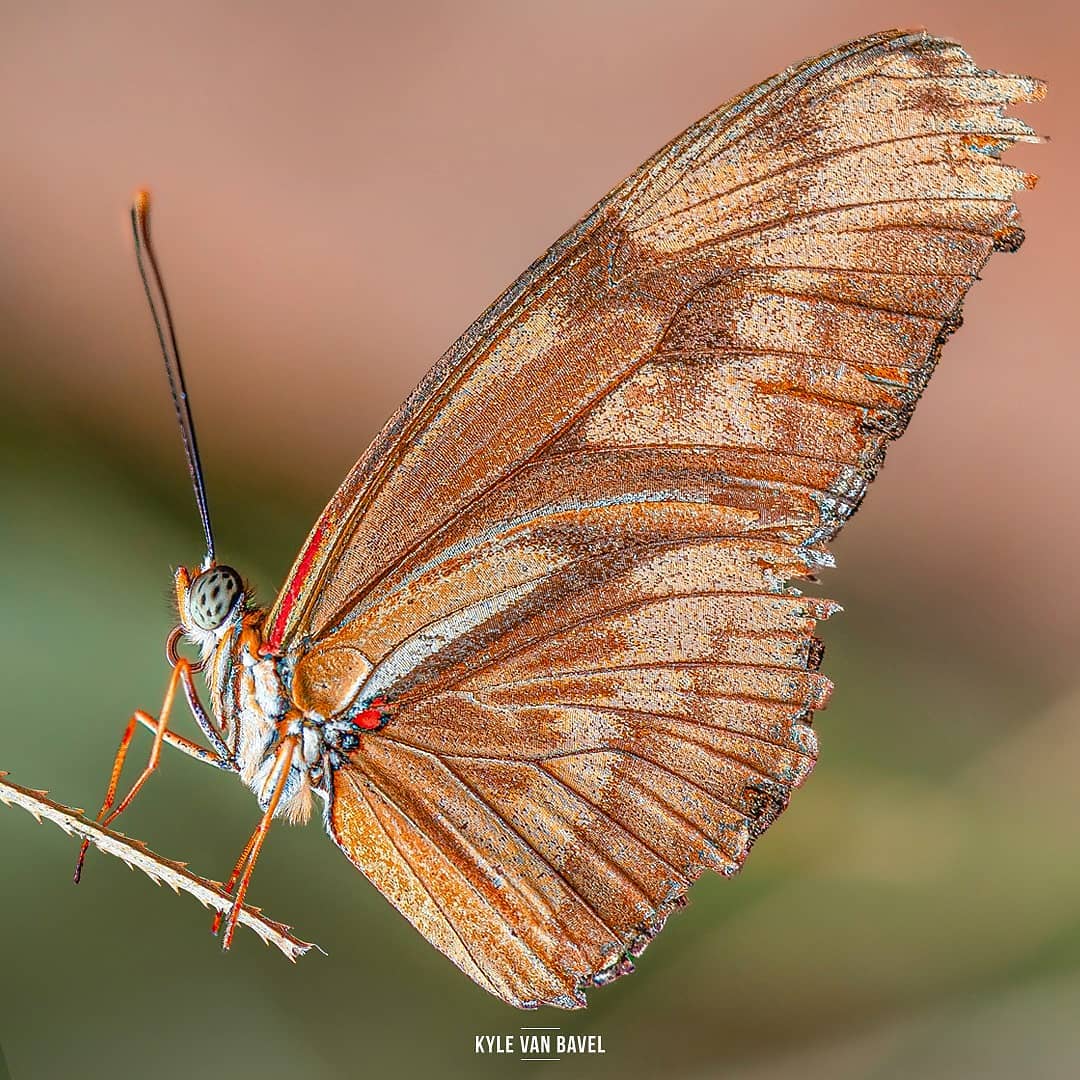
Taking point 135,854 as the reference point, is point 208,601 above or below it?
above

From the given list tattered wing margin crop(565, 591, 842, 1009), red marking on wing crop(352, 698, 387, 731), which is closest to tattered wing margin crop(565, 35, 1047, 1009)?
tattered wing margin crop(565, 591, 842, 1009)

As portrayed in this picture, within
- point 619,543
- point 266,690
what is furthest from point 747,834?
point 266,690

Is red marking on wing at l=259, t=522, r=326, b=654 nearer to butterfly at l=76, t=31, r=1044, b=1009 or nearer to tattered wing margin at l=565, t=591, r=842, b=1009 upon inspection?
butterfly at l=76, t=31, r=1044, b=1009

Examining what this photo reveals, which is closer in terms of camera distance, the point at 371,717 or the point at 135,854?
the point at 135,854

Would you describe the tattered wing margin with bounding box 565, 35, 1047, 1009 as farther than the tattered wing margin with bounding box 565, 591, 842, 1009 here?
No

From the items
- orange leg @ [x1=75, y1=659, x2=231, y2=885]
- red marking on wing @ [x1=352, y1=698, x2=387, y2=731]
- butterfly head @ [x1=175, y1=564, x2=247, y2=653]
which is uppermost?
butterfly head @ [x1=175, y1=564, x2=247, y2=653]

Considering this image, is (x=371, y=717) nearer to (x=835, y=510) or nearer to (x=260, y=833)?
(x=260, y=833)
